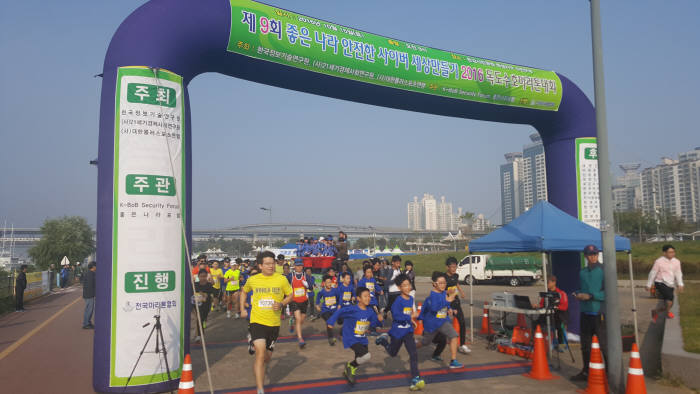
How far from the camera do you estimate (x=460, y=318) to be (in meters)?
9.75

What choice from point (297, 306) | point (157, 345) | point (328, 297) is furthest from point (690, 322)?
point (157, 345)

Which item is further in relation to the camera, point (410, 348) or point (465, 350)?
point (465, 350)

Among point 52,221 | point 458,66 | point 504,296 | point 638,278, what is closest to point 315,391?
point 504,296

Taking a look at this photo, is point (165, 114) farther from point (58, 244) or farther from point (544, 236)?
point (58, 244)

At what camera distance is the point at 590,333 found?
7199mm

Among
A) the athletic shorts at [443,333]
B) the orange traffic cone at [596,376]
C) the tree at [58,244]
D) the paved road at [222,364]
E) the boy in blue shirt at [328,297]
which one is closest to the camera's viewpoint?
the orange traffic cone at [596,376]

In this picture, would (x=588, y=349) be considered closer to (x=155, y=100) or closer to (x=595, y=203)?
(x=595, y=203)

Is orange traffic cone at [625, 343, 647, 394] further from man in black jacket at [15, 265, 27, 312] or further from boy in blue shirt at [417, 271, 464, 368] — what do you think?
man in black jacket at [15, 265, 27, 312]

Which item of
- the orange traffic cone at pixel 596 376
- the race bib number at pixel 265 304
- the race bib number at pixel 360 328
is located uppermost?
the race bib number at pixel 265 304

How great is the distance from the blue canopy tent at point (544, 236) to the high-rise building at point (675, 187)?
171216mm

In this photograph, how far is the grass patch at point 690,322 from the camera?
7098mm

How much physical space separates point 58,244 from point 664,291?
196ft

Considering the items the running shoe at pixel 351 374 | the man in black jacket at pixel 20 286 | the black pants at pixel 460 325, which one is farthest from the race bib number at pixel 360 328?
the man in black jacket at pixel 20 286

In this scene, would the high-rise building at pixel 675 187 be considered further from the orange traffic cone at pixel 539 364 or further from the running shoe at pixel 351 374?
the running shoe at pixel 351 374
